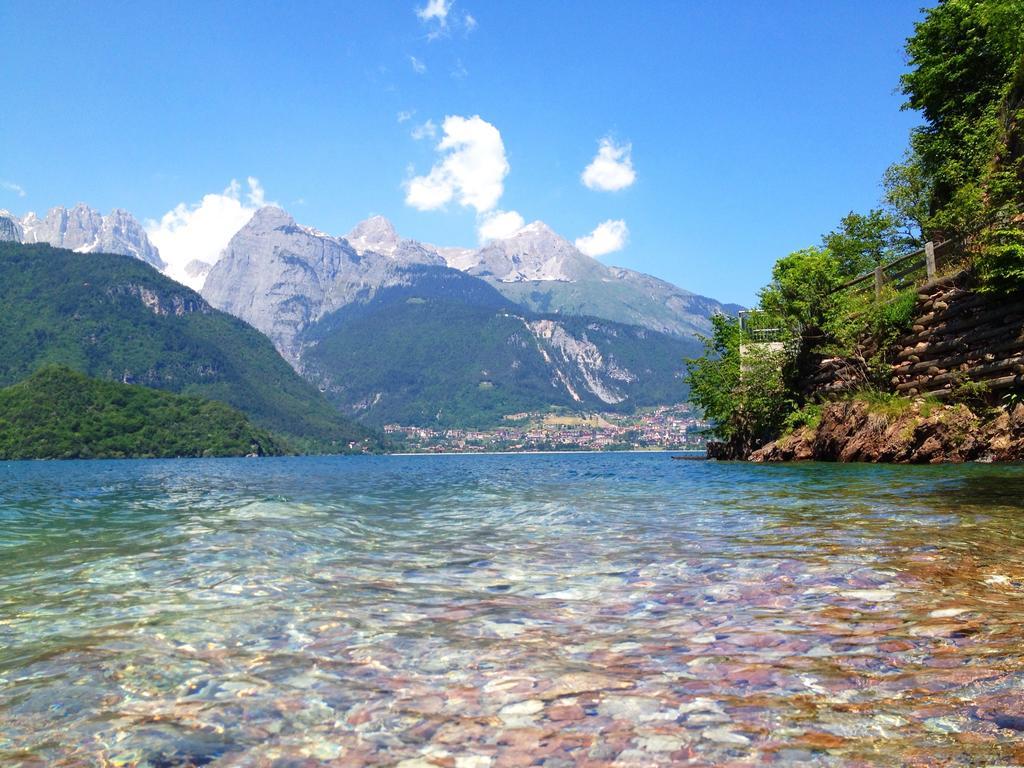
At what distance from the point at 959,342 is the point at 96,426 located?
19004 centimetres

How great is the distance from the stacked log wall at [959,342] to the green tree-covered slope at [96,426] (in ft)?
563

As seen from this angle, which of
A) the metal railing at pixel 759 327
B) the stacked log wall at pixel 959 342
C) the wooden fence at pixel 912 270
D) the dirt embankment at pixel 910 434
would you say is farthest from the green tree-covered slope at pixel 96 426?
the stacked log wall at pixel 959 342

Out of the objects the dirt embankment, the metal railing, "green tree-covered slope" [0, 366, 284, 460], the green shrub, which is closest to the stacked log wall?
the green shrub

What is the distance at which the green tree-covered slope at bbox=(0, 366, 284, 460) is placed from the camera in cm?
15950

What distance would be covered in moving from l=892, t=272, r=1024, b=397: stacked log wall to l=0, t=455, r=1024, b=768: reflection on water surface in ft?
48.2

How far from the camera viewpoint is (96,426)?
563 ft

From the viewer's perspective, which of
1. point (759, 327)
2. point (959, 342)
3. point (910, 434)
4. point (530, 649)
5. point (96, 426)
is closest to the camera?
point (530, 649)

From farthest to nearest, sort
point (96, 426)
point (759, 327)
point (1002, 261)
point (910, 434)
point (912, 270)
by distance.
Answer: point (96, 426), point (759, 327), point (912, 270), point (910, 434), point (1002, 261)

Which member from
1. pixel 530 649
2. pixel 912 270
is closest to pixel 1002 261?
pixel 912 270

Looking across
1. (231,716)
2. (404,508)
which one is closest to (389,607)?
(231,716)

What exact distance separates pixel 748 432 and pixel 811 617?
1721 inches

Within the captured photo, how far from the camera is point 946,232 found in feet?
103

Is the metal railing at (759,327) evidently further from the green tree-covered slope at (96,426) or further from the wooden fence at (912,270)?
the green tree-covered slope at (96,426)

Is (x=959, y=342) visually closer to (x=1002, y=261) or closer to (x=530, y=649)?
(x=1002, y=261)
